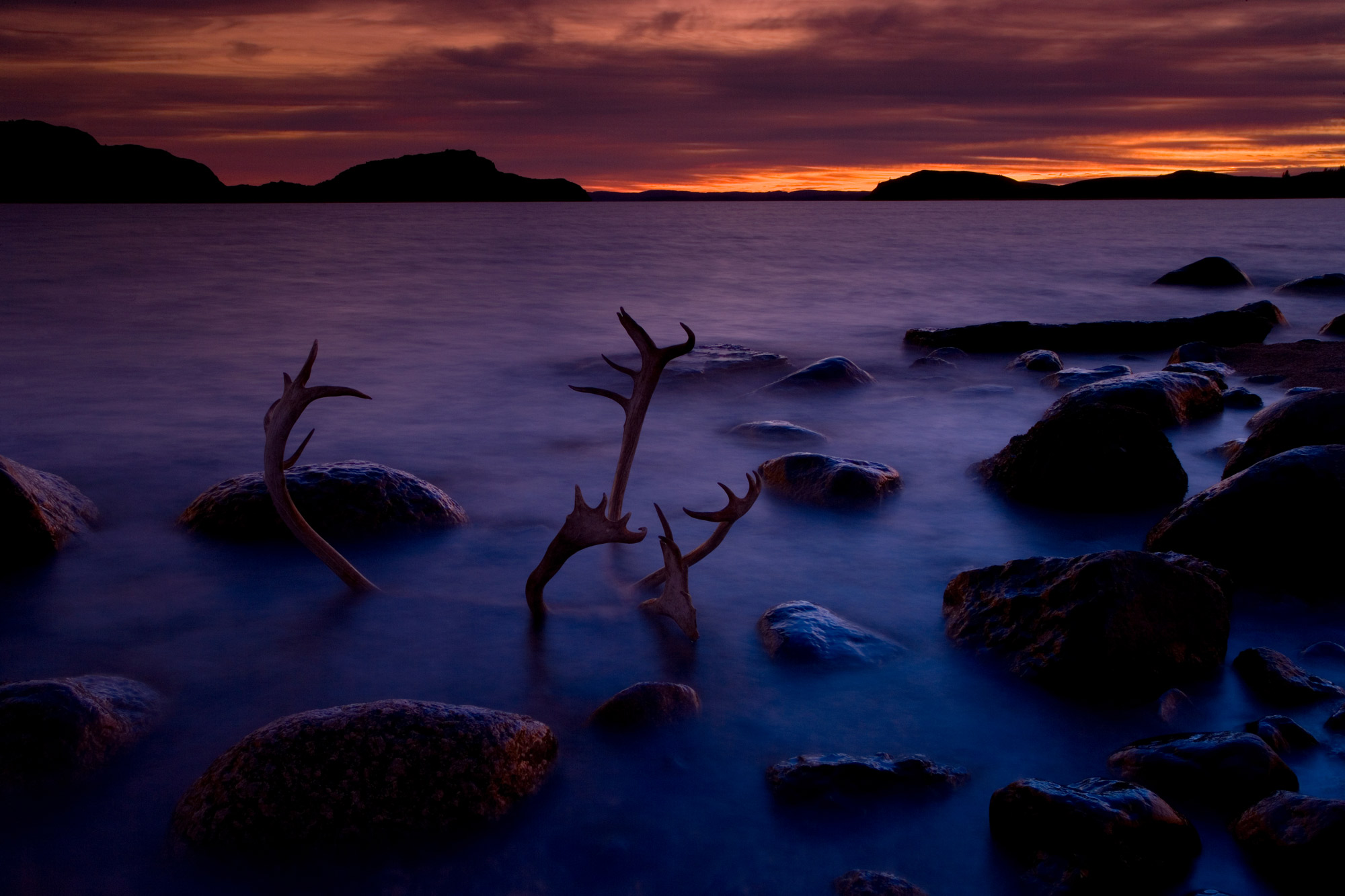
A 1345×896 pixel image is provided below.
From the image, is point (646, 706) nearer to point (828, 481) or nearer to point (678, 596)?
point (678, 596)

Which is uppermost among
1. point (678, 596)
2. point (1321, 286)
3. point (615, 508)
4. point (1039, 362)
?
point (1321, 286)

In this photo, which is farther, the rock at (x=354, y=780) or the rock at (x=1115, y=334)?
the rock at (x=1115, y=334)

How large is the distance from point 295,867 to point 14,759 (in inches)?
43.8

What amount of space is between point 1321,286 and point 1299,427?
56.6 ft

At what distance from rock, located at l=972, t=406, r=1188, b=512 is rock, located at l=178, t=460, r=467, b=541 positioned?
150 inches

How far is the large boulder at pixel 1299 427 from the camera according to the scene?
226 inches

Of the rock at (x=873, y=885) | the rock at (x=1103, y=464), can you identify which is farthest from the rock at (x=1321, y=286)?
the rock at (x=873, y=885)

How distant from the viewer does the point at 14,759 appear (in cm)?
303

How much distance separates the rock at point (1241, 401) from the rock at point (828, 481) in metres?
4.35

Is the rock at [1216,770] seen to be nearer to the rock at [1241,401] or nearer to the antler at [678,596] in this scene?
the antler at [678,596]

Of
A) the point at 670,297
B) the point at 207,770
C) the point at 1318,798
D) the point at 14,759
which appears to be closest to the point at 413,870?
the point at 207,770

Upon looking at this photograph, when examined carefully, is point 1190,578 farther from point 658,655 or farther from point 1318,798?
point 658,655

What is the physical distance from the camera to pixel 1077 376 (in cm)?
1049

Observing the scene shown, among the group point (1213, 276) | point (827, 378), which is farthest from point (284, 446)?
point (1213, 276)
